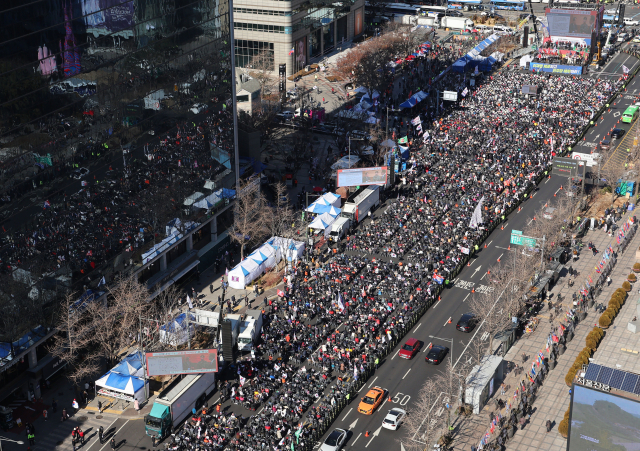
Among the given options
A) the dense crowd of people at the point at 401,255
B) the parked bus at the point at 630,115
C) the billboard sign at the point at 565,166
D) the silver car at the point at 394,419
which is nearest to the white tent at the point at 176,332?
the dense crowd of people at the point at 401,255

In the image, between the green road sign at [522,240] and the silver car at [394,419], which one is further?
the green road sign at [522,240]

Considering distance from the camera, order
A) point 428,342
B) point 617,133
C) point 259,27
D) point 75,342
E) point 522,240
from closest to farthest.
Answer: point 75,342, point 428,342, point 522,240, point 617,133, point 259,27

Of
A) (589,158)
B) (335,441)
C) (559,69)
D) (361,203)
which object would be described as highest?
(559,69)

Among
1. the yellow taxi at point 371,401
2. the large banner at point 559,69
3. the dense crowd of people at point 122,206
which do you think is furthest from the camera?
the large banner at point 559,69

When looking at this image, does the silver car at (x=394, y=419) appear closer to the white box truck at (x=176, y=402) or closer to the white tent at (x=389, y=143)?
the white box truck at (x=176, y=402)

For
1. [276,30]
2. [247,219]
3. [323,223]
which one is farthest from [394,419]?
[276,30]

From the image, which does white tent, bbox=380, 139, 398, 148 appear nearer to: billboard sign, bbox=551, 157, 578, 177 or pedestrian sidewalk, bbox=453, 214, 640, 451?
billboard sign, bbox=551, 157, 578, 177

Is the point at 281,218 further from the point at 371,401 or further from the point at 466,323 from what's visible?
the point at 371,401

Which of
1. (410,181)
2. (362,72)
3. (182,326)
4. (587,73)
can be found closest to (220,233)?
(182,326)
